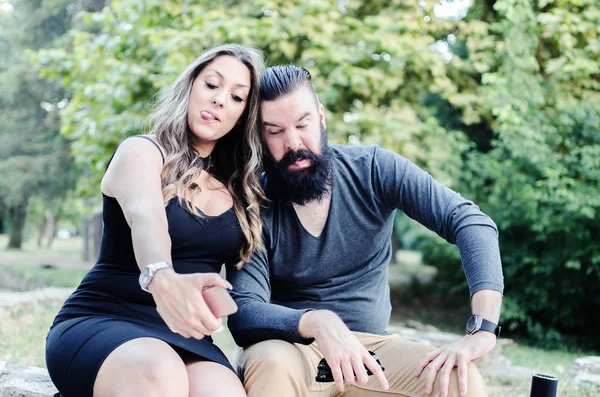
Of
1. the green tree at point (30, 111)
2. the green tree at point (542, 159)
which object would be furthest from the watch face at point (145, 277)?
the green tree at point (30, 111)

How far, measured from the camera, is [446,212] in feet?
8.05

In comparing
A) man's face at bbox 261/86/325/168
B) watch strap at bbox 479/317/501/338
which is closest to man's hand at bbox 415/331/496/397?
watch strap at bbox 479/317/501/338

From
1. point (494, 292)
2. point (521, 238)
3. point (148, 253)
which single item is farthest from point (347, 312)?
point (521, 238)

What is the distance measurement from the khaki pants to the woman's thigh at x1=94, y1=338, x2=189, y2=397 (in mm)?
271

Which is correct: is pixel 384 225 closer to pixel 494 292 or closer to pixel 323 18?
pixel 494 292

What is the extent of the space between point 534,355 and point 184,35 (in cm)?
514

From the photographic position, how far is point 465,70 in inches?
329

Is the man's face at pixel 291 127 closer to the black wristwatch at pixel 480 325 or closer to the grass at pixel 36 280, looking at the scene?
the black wristwatch at pixel 480 325

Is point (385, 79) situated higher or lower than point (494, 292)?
higher

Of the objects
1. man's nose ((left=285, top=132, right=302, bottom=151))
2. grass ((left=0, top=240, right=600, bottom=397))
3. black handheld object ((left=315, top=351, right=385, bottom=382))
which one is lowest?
grass ((left=0, top=240, right=600, bottom=397))

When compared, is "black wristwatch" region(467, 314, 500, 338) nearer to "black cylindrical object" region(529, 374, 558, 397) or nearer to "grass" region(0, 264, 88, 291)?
"black cylindrical object" region(529, 374, 558, 397)

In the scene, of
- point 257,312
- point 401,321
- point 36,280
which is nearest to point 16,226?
point 36,280

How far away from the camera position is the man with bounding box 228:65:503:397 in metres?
2.27

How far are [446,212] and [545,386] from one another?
0.73 m
